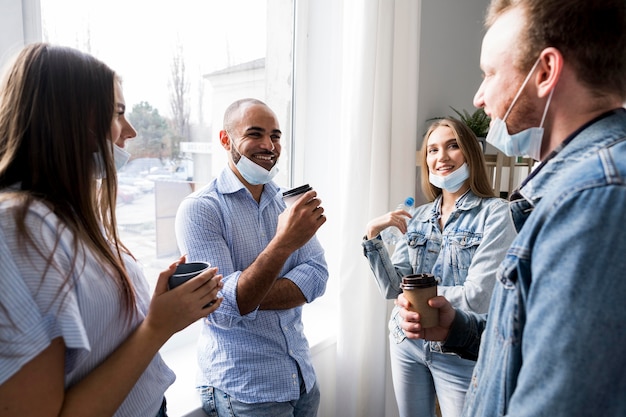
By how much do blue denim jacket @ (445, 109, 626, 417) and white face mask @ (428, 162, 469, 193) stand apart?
1.07 meters

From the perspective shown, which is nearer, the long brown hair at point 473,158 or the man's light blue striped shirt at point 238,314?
the man's light blue striped shirt at point 238,314

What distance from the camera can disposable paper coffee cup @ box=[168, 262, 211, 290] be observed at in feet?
2.85

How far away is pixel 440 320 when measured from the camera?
1.12m

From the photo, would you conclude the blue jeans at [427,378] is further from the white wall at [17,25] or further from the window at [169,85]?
the white wall at [17,25]

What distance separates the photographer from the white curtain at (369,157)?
6.24 feet

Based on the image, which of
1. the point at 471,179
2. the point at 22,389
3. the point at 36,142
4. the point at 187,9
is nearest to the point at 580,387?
the point at 22,389

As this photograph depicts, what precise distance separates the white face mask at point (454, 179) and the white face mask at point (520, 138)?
819 millimetres

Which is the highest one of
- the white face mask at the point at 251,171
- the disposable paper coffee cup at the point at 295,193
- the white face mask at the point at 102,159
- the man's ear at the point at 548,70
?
the man's ear at the point at 548,70

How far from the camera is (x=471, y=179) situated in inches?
67.9

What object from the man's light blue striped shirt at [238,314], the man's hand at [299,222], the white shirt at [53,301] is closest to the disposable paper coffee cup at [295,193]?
the man's hand at [299,222]

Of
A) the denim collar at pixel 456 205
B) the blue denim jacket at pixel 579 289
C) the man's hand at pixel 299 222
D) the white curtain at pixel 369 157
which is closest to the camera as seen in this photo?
the blue denim jacket at pixel 579 289

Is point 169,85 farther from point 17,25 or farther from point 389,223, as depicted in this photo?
point 389,223

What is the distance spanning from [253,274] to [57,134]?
63 centimetres

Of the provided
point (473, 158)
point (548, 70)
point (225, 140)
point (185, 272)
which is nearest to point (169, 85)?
point (225, 140)
